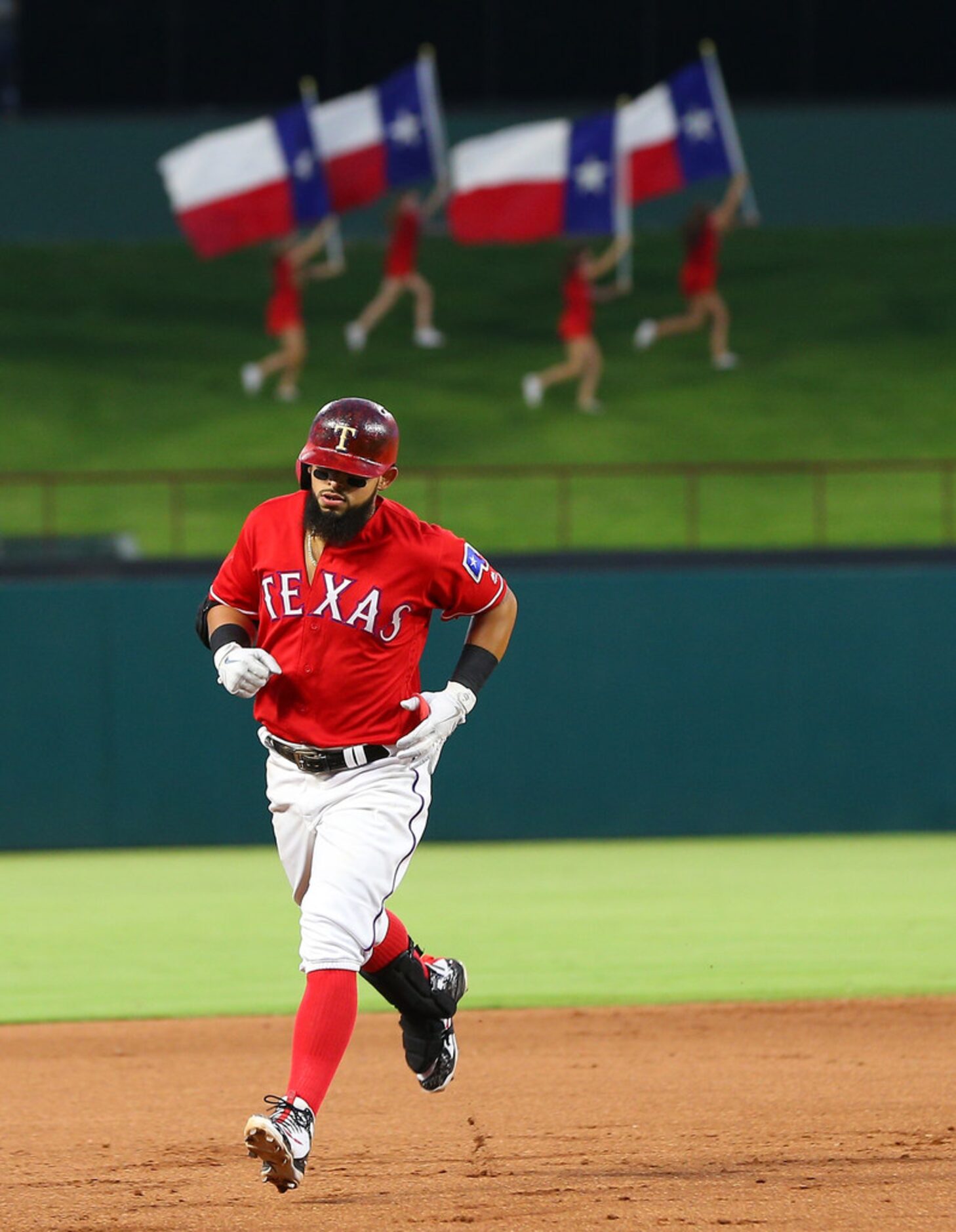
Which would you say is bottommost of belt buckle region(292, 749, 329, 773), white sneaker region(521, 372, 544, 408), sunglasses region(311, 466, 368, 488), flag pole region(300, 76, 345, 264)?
white sneaker region(521, 372, 544, 408)

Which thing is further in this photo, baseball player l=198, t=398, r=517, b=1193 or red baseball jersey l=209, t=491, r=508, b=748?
red baseball jersey l=209, t=491, r=508, b=748

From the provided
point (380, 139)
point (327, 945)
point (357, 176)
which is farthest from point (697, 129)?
point (327, 945)

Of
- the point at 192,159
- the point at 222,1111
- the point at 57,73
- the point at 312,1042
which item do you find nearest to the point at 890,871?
the point at 222,1111

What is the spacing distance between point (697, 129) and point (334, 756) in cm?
1860

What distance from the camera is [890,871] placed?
13.2 meters

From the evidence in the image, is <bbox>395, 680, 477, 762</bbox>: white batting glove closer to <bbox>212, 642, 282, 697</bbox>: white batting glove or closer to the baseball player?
the baseball player

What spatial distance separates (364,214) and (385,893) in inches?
944

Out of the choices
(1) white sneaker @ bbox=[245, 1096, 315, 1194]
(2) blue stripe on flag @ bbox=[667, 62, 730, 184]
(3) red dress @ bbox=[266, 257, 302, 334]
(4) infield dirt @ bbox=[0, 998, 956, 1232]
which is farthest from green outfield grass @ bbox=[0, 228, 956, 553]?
(1) white sneaker @ bbox=[245, 1096, 315, 1194]

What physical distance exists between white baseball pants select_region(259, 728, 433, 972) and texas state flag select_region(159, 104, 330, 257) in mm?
17637

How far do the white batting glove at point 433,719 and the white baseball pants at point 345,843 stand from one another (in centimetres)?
5

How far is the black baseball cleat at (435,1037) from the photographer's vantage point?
6.61 m

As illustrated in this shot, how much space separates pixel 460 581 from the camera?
20.7ft

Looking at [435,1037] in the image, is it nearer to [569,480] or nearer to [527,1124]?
[527,1124]

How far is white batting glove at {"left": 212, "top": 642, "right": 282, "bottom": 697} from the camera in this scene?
234 inches
